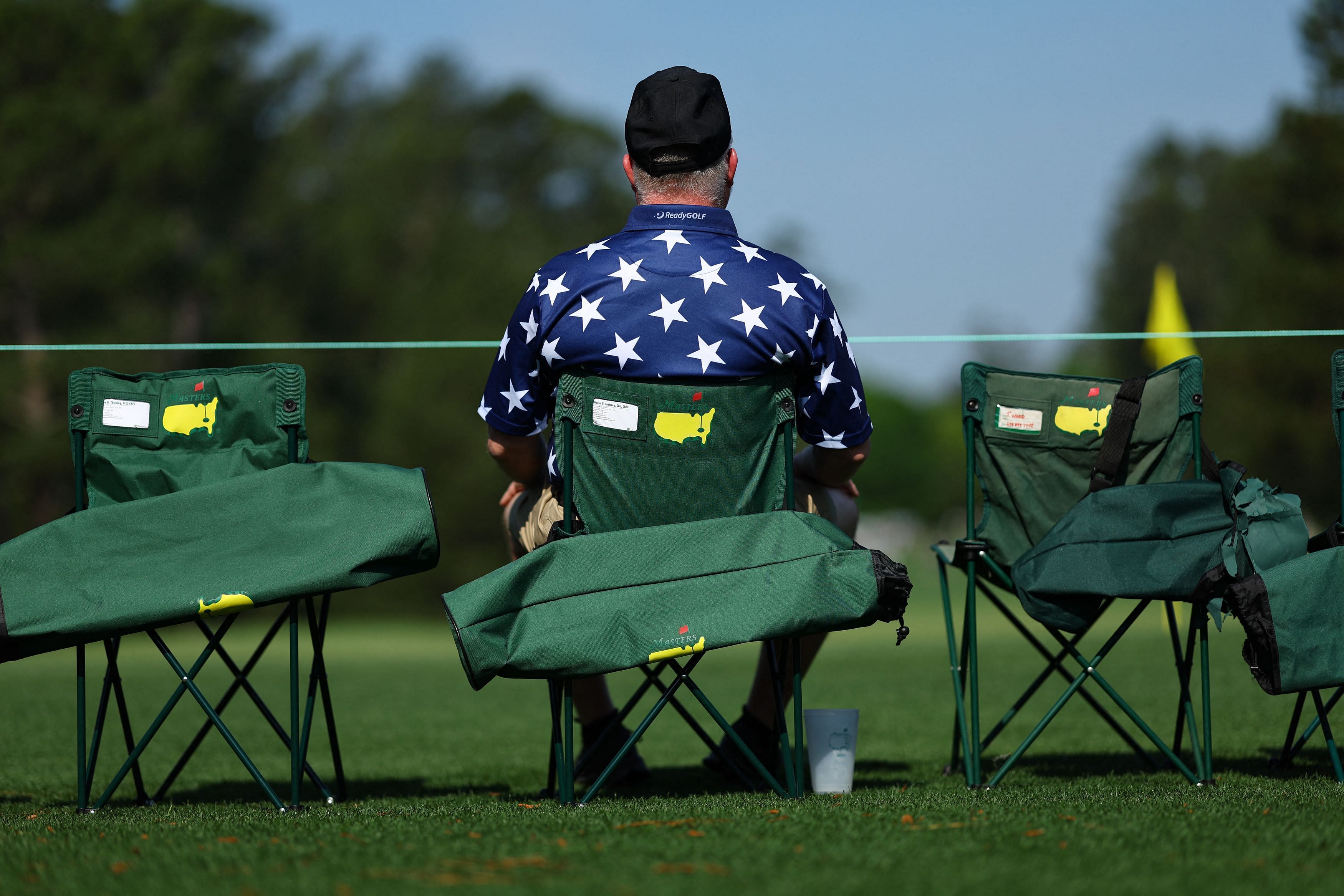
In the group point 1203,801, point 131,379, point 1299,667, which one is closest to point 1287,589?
point 1299,667

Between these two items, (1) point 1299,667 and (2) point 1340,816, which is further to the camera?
(1) point 1299,667

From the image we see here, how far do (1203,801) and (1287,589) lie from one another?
0.48 meters

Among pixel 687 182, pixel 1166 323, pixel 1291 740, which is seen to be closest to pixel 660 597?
pixel 687 182

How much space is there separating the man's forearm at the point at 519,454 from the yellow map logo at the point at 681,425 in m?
0.40

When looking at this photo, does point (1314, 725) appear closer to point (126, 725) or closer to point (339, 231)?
point (126, 725)

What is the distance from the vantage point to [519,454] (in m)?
3.29

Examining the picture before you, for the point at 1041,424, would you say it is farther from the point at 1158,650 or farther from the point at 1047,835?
the point at 1158,650

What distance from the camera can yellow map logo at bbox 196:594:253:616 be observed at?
2914 mm

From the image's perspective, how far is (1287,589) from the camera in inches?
115

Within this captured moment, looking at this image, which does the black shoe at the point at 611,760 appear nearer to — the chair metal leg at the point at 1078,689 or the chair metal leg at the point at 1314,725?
the chair metal leg at the point at 1078,689

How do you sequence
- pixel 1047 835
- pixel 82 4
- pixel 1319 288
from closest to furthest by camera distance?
pixel 1047 835 → pixel 82 4 → pixel 1319 288

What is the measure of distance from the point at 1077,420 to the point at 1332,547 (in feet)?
2.13

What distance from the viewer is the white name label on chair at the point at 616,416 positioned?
3.00m

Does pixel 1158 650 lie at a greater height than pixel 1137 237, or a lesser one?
lesser
